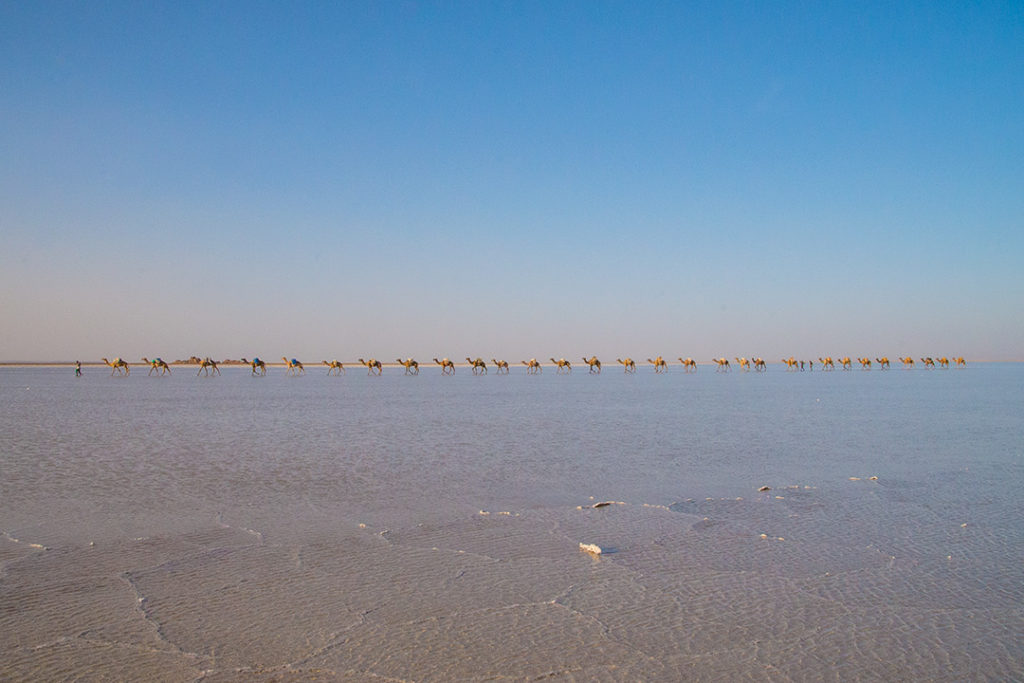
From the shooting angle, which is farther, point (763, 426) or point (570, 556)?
point (763, 426)

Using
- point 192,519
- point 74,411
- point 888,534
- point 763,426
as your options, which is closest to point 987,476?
point 888,534

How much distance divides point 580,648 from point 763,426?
50.6 feet

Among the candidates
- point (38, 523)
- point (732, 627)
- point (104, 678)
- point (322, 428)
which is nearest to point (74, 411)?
point (322, 428)

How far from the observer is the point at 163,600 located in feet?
16.6

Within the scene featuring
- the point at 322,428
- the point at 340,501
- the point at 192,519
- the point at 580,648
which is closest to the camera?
the point at 580,648

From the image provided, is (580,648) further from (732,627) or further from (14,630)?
(14,630)

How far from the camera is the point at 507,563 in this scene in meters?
6.14

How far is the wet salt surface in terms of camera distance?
421 cm

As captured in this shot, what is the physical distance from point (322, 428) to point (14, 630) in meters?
13.3

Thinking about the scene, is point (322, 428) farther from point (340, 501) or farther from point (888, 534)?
point (888, 534)

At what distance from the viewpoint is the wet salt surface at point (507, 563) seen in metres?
4.21

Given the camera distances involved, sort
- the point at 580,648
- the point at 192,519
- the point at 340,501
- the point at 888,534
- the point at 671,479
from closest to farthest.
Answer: the point at 580,648, the point at 888,534, the point at 192,519, the point at 340,501, the point at 671,479

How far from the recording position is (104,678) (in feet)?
12.7

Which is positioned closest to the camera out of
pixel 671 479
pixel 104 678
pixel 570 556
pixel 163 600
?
pixel 104 678
